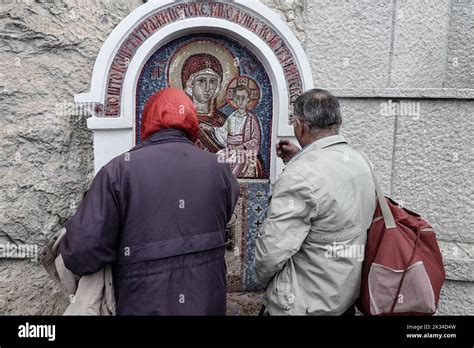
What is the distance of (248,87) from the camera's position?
3.38 m

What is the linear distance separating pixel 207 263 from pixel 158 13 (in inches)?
72.6

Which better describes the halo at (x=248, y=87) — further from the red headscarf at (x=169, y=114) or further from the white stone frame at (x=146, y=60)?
the red headscarf at (x=169, y=114)

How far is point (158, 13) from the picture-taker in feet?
10.2

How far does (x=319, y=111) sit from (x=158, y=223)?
92 centimetres

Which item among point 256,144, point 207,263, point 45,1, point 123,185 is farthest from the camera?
point 256,144

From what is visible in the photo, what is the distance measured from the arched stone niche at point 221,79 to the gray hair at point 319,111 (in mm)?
Result: 1011

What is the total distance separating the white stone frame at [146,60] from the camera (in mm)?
3021

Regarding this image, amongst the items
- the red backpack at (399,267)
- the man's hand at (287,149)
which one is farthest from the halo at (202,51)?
the red backpack at (399,267)

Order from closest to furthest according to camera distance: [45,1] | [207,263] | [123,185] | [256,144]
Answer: [123,185], [207,263], [45,1], [256,144]

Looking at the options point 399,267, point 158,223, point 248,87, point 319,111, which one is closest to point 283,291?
point 399,267

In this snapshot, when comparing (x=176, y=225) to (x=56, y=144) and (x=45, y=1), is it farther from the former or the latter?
(x=45, y=1)

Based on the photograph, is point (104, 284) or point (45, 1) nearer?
point (104, 284)

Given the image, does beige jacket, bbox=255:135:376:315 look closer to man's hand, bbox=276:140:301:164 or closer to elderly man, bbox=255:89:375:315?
elderly man, bbox=255:89:375:315

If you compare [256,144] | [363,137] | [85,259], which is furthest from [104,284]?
[363,137]
